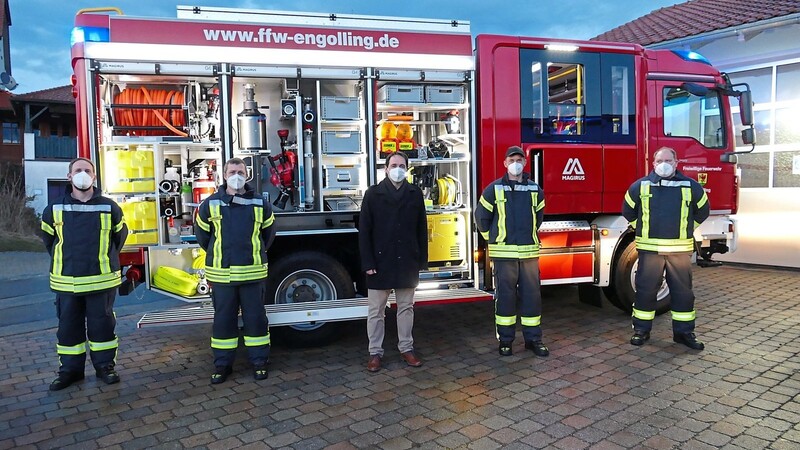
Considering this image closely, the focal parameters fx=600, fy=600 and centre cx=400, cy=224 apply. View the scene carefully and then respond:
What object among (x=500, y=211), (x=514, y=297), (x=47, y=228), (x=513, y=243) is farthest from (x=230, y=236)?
(x=514, y=297)

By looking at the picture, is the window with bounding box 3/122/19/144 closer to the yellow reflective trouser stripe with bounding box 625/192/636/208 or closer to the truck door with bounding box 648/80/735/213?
the truck door with bounding box 648/80/735/213

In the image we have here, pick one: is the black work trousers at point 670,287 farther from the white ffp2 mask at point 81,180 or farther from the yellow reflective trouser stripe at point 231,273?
the white ffp2 mask at point 81,180

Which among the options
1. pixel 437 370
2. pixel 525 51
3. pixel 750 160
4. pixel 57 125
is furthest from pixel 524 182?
pixel 57 125

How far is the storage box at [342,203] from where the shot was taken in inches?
222

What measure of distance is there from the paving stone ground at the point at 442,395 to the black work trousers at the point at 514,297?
24 cm

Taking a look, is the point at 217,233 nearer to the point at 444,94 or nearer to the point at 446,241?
the point at 446,241

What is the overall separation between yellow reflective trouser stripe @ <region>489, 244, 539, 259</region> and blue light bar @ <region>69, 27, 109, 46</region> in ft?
12.1

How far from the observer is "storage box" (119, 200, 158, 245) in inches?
202

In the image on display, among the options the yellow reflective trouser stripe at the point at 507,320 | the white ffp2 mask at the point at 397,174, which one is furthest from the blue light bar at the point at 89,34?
the yellow reflective trouser stripe at the point at 507,320

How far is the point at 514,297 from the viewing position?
5332mm

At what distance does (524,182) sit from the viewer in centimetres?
529

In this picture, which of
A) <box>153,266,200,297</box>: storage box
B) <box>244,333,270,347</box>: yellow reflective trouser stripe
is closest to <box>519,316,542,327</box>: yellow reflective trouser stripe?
<box>244,333,270,347</box>: yellow reflective trouser stripe

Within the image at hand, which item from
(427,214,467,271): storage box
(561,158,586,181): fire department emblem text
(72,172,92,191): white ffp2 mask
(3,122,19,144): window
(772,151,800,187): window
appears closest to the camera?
(72,172,92,191): white ffp2 mask

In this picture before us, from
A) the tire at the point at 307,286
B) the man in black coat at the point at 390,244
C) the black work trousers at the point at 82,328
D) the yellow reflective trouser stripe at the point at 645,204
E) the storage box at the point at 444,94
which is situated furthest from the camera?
the storage box at the point at 444,94
